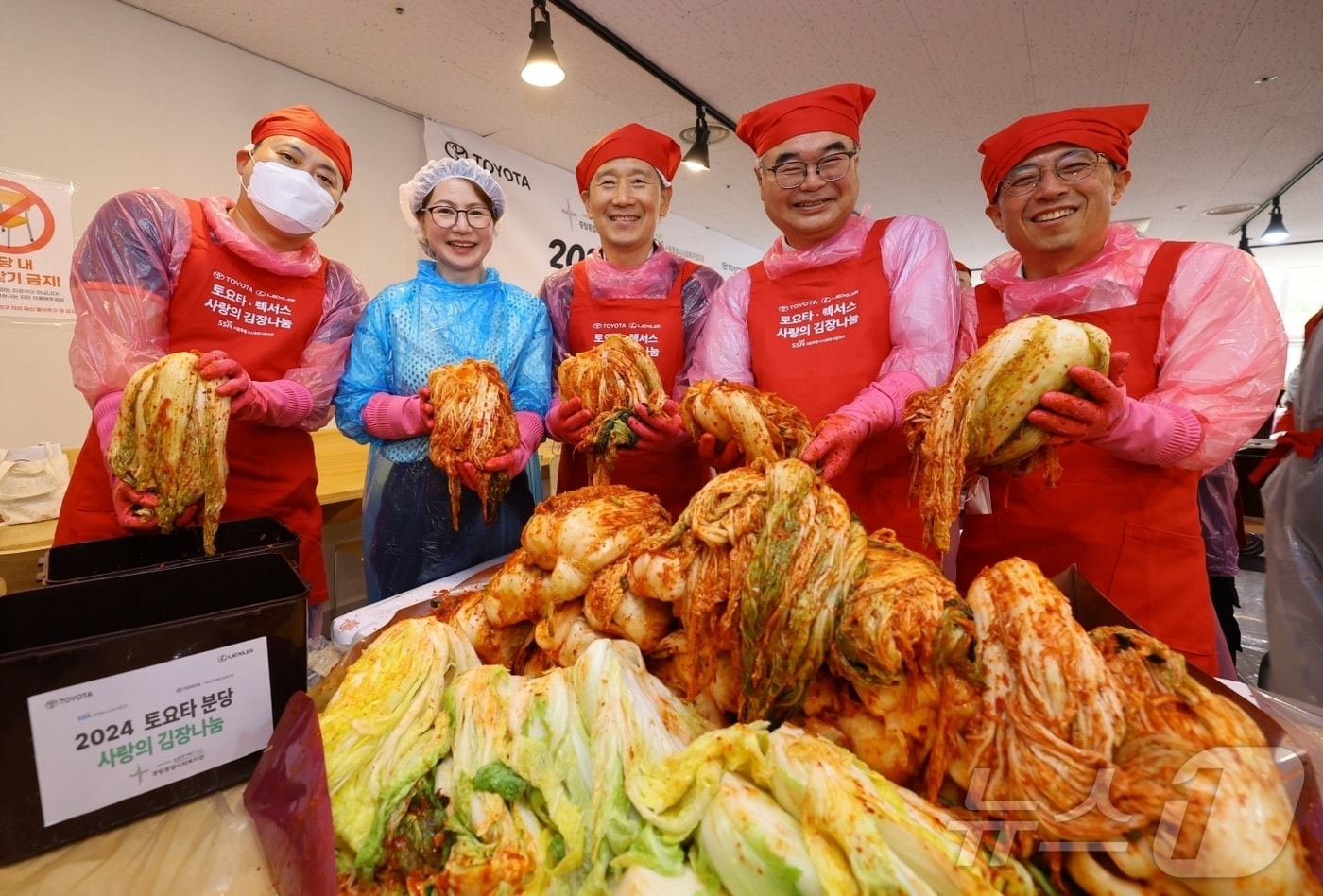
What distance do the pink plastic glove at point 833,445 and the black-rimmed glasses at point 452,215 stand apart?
2186mm

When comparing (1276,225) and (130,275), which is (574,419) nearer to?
(130,275)

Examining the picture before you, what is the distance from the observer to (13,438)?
417cm

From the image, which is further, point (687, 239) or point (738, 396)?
point (687, 239)

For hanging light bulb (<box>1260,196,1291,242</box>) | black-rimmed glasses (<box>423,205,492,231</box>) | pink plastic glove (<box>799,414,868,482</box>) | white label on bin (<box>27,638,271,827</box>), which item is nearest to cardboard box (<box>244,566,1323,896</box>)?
white label on bin (<box>27,638,271,827</box>)

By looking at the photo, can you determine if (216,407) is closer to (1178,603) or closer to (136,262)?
(136,262)

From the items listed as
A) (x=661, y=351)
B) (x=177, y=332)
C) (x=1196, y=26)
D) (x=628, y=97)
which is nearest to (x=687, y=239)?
(x=628, y=97)

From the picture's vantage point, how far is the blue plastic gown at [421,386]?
9.66 ft

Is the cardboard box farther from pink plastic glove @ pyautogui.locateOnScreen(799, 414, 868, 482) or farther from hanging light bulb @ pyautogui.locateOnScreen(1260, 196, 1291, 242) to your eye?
hanging light bulb @ pyautogui.locateOnScreen(1260, 196, 1291, 242)

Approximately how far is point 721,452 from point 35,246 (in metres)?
5.33

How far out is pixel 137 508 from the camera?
2.18 m

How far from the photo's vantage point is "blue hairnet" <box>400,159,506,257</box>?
302 centimetres

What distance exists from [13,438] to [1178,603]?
6754mm

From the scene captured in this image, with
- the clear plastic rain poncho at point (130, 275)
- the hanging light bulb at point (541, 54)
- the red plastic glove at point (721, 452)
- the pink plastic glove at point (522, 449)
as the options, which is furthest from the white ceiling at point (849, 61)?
the red plastic glove at point (721, 452)

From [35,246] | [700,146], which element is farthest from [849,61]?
[35,246]
